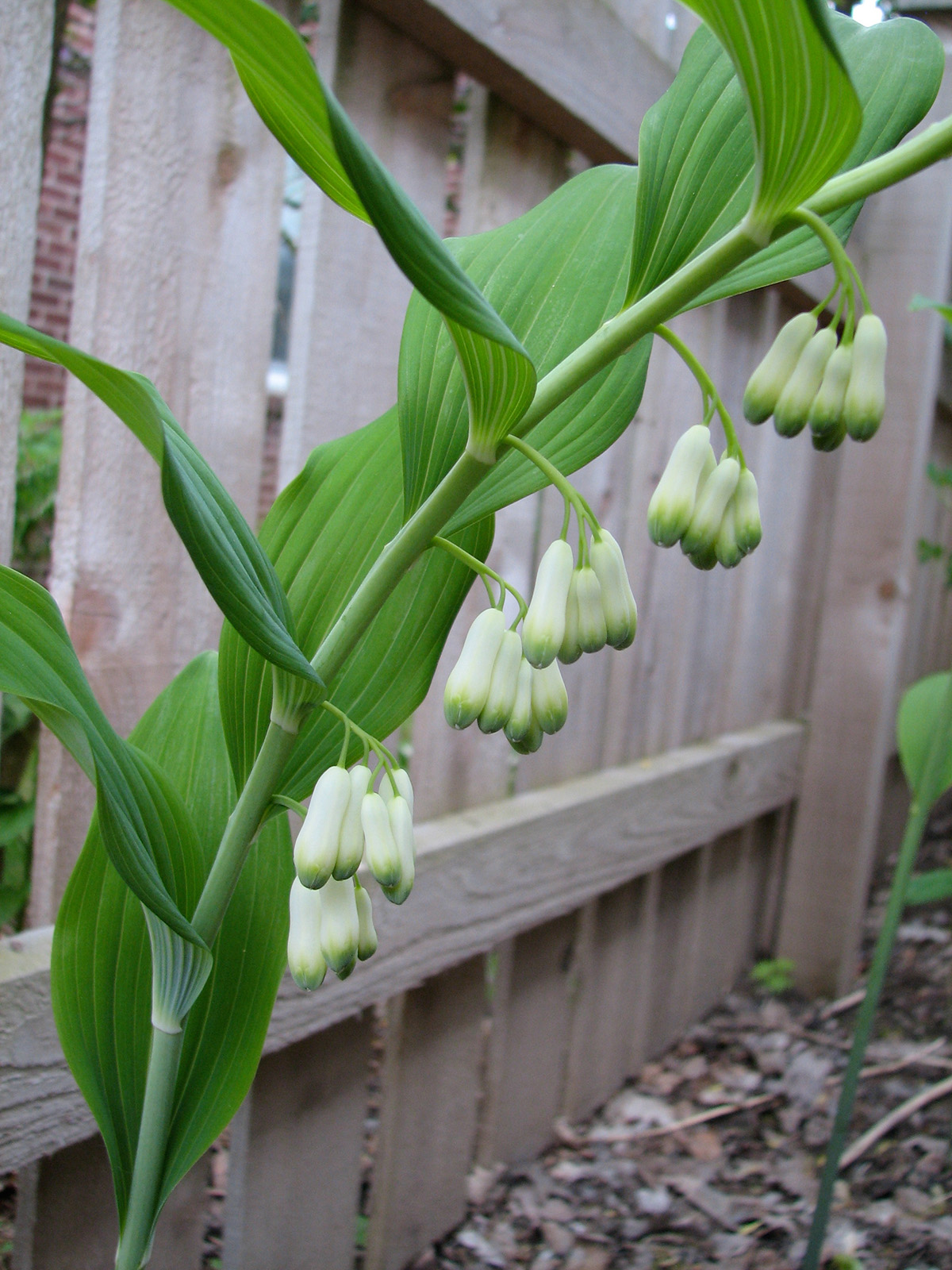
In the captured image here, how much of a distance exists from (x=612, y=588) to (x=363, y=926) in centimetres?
29

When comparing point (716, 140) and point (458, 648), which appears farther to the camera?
point (458, 648)

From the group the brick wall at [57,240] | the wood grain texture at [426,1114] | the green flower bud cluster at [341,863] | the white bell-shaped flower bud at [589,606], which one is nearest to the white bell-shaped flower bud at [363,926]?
the green flower bud cluster at [341,863]

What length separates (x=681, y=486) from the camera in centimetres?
64

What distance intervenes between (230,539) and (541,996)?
1.64 meters

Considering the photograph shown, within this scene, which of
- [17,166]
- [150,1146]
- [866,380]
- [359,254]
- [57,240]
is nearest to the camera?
[866,380]

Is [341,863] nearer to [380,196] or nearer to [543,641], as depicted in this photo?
[543,641]

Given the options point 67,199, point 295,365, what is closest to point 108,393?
point 295,365

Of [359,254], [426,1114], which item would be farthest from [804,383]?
[426,1114]

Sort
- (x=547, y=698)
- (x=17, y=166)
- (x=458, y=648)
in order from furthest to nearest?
1. (x=458, y=648)
2. (x=17, y=166)
3. (x=547, y=698)

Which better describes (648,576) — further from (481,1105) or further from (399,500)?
(399,500)

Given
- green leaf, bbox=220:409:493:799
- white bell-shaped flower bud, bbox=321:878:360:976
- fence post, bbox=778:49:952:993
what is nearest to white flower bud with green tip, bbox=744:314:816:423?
green leaf, bbox=220:409:493:799

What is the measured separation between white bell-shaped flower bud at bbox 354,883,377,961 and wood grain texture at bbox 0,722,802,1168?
0.53 m

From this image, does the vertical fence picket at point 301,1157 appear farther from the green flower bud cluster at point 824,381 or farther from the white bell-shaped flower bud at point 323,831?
the green flower bud cluster at point 824,381

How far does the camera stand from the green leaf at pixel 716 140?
65cm
